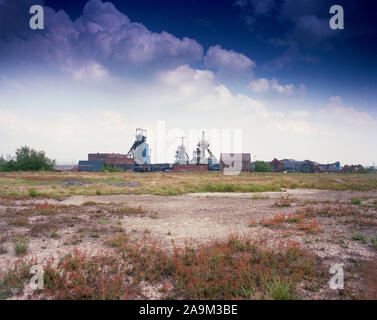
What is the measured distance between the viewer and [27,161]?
68125 mm

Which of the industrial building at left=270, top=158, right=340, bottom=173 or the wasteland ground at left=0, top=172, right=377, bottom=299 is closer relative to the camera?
the wasteland ground at left=0, top=172, right=377, bottom=299

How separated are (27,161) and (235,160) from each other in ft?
237

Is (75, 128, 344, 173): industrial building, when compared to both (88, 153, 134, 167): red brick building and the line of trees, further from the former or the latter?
the line of trees

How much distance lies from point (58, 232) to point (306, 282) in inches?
317

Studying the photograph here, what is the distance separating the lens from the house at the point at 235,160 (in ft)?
281

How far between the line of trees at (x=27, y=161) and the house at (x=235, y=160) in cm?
6233

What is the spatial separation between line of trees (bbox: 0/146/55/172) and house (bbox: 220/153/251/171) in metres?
62.3

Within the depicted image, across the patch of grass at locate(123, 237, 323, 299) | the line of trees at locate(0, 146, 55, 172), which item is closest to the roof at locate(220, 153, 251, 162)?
the line of trees at locate(0, 146, 55, 172)

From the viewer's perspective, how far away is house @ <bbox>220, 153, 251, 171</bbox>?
85562 millimetres

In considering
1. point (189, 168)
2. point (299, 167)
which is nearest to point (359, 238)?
point (189, 168)

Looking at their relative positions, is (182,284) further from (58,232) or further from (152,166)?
(152,166)

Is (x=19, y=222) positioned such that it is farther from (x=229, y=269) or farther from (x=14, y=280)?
(x=229, y=269)

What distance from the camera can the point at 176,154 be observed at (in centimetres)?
9212
